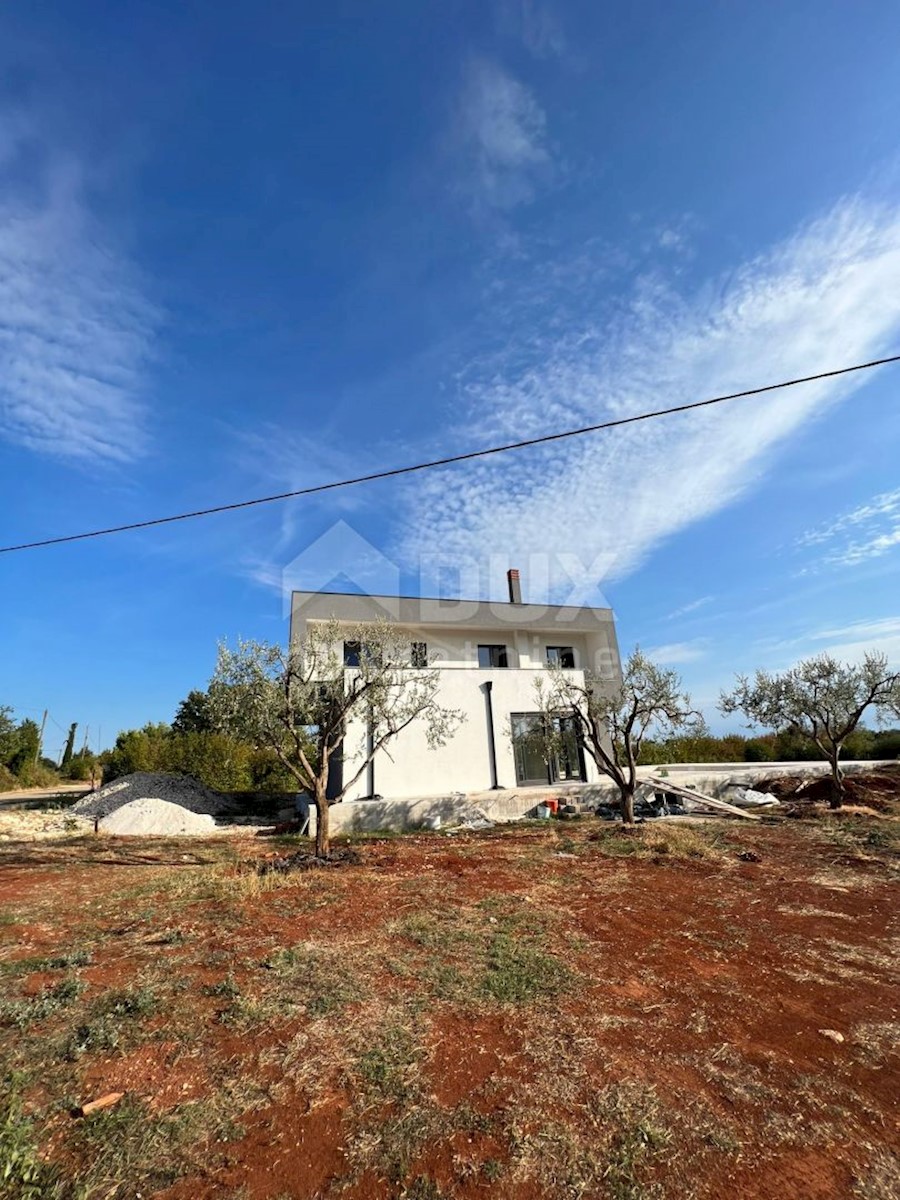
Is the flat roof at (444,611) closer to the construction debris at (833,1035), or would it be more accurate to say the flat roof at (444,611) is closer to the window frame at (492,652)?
the window frame at (492,652)

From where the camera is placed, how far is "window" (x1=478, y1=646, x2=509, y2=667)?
23.6 m

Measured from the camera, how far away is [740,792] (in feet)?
63.8

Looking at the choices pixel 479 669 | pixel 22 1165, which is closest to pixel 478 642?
pixel 479 669

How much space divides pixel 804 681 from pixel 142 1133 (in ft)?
66.3

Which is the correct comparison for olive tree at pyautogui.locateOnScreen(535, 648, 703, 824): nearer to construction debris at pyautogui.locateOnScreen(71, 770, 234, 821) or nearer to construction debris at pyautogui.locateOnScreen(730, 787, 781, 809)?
construction debris at pyautogui.locateOnScreen(730, 787, 781, 809)

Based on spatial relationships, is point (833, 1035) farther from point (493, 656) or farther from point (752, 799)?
point (493, 656)

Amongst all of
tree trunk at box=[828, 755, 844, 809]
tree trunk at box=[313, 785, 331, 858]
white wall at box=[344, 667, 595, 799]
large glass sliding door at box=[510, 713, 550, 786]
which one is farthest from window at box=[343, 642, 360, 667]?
tree trunk at box=[828, 755, 844, 809]

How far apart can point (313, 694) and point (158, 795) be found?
39.2 feet

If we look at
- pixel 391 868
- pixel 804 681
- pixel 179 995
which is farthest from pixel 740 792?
pixel 179 995

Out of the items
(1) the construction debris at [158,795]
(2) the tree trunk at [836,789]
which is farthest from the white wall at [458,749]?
(2) the tree trunk at [836,789]

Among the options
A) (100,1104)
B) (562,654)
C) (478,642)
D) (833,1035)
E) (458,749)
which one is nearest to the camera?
(100,1104)

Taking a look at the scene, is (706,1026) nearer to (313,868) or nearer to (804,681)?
(313,868)

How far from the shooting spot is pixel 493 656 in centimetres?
2381

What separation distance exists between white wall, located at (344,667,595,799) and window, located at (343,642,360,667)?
2.10 metres
